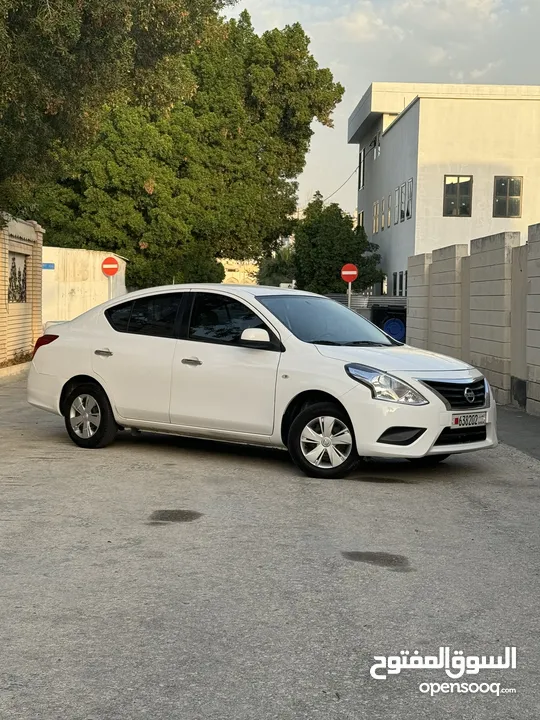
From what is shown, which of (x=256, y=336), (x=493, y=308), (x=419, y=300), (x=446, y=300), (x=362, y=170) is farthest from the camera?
(x=362, y=170)

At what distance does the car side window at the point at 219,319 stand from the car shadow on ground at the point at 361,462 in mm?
1243

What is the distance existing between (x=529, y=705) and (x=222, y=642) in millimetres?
1387

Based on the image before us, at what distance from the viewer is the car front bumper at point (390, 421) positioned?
8.78 meters

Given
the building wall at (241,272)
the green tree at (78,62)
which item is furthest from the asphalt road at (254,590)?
the building wall at (241,272)

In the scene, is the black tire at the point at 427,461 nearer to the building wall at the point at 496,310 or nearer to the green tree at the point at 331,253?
the building wall at the point at 496,310

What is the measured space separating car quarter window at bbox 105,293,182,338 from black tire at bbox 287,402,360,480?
181cm

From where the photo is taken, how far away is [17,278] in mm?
26047

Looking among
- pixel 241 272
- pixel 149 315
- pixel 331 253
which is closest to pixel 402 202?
pixel 331 253

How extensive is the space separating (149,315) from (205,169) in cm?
4208

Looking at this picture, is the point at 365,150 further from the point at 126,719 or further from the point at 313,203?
the point at 126,719

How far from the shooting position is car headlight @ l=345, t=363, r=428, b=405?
884 centimetres

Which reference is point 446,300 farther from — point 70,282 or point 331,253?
point 331,253

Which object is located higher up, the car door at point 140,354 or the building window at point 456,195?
the building window at point 456,195

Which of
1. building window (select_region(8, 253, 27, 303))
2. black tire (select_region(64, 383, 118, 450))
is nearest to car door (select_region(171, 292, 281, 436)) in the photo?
black tire (select_region(64, 383, 118, 450))
